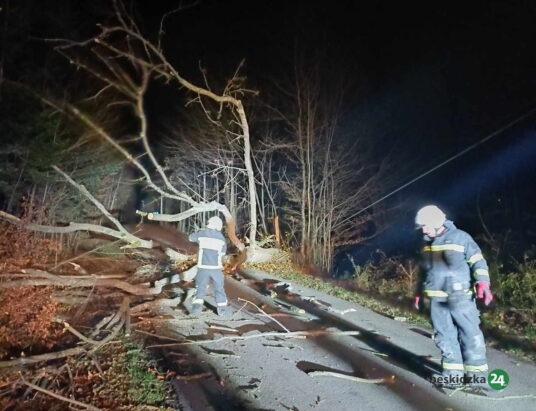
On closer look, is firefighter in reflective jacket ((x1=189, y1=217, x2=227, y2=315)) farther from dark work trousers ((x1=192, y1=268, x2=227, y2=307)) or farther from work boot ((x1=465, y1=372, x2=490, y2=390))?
work boot ((x1=465, y1=372, x2=490, y2=390))

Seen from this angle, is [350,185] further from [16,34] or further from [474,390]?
[474,390]

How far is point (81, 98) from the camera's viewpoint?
567 inches

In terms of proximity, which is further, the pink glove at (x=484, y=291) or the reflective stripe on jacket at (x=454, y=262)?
the reflective stripe on jacket at (x=454, y=262)

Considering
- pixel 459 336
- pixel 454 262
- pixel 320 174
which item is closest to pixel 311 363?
pixel 459 336

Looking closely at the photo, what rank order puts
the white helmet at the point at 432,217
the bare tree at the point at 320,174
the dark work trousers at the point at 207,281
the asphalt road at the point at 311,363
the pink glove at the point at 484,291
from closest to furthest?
the pink glove at the point at 484,291, the asphalt road at the point at 311,363, the white helmet at the point at 432,217, the dark work trousers at the point at 207,281, the bare tree at the point at 320,174

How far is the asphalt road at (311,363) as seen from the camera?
4164 mm

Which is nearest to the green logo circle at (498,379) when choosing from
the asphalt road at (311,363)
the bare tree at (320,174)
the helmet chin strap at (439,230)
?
the asphalt road at (311,363)

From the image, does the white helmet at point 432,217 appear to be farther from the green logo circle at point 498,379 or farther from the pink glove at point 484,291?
the green logo circle at point 498,379

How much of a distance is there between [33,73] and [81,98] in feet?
5.68

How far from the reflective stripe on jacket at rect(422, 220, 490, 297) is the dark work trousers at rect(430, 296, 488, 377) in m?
0.13

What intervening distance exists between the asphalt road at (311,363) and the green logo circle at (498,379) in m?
0.07

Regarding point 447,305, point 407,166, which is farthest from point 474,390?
point 407,166

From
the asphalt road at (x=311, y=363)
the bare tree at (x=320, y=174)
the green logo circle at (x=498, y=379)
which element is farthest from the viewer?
the bare tree at (x=320, y=174)

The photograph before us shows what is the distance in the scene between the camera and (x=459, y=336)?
4.36m
